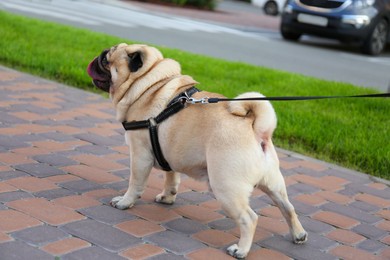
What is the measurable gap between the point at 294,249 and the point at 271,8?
916 inches

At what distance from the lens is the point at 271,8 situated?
85.0 feet

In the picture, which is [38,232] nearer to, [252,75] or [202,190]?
[202,190]

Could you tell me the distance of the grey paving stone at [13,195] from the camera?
12.0 feet

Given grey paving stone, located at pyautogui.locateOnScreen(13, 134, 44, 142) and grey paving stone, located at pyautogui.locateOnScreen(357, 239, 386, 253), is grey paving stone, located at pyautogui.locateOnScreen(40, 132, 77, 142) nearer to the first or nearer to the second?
grey paving stone, located at pyautogui.locateOnScreen(13, 134, 44, 142)

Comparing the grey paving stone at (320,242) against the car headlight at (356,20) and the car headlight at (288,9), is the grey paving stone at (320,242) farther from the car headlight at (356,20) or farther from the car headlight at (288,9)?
the car headlight at (288,9)

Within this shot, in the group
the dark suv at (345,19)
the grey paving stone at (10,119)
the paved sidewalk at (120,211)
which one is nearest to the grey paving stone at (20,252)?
the paved sidewalk at (120,211)

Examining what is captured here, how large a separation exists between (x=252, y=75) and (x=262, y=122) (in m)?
4.88

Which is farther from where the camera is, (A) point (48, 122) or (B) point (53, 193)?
(A) point (48, 122)

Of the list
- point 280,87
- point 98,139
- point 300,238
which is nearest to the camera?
point 300,238

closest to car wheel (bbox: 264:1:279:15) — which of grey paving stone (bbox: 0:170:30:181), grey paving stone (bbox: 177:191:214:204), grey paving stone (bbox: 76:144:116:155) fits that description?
grey paving stone (bbox: 76:144:116:155)

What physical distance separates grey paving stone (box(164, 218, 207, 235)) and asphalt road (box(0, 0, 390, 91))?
6.43 metres

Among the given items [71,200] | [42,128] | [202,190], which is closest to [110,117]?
[42,128]

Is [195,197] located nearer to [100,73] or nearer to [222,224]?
[222,224]

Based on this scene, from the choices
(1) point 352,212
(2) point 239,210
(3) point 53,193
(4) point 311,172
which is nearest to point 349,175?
(4) point 311,172
